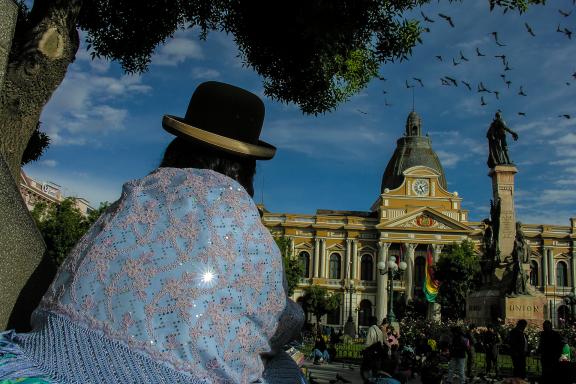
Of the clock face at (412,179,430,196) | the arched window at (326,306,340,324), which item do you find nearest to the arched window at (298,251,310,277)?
the arched window at (326,306,340,324)

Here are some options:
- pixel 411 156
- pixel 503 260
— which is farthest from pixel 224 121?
pixel 411 156

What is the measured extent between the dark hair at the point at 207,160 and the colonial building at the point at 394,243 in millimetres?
47954

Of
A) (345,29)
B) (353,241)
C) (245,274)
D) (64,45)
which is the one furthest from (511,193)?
(353,241)

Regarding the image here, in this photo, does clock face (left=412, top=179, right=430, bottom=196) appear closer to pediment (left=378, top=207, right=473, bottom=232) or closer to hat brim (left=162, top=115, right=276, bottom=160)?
pediment (left=378, top=207, right=473, bottom=232)

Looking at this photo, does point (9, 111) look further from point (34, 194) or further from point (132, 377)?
point (34, 194)

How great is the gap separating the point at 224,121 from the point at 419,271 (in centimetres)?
5076

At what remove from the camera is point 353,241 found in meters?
51.8

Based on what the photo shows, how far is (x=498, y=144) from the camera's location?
58.6ft

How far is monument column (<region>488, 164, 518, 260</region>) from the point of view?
1673 centimetres

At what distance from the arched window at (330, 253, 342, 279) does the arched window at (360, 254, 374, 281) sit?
198 centimetres

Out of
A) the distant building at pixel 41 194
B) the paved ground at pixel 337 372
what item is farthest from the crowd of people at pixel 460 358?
the distant building at pixel 41 194

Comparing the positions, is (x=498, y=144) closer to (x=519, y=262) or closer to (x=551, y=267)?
(x=519, y=262)

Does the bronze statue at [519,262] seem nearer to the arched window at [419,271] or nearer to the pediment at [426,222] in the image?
the pediment at [426,222]

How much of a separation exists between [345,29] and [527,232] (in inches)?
1915
